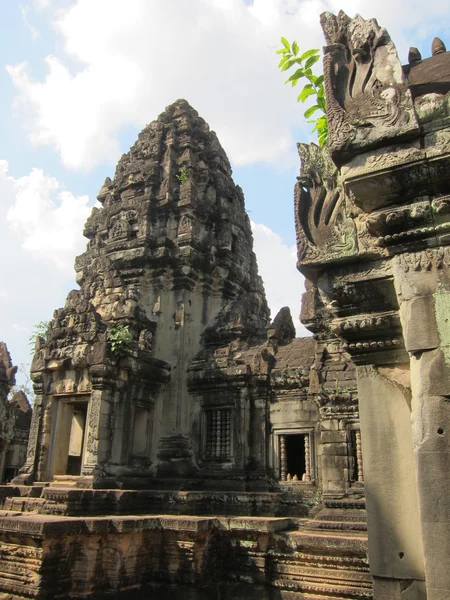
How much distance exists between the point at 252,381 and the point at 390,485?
7870 millimetres

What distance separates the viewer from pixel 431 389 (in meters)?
2.92

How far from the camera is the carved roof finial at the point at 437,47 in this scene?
410 cm

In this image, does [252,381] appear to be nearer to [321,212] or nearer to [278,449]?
[278,449]

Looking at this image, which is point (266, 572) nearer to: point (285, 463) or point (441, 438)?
point (285, 463)

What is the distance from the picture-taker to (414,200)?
3320 millimetres

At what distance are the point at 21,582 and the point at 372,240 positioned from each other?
6.74 meters

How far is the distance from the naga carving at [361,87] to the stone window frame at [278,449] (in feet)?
26.1

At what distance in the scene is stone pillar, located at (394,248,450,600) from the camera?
2.76m

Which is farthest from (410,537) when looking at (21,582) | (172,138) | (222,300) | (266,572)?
(172,138)

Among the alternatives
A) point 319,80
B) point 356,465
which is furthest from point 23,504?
point 319,80

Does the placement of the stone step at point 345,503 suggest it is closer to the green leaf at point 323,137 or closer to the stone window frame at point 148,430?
the stone window frame at point 148,430

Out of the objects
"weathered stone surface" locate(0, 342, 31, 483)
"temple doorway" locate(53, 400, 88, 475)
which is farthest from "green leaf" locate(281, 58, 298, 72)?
"weathered stone surface" locate(0, 342, 31, 483)

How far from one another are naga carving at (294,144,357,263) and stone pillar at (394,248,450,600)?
2.47ft

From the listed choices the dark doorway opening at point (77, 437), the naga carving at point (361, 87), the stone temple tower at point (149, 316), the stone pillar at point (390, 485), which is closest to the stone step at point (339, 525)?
the stone temple tower at point (149, 316)
